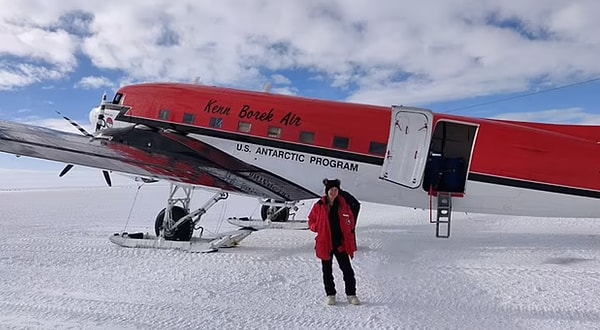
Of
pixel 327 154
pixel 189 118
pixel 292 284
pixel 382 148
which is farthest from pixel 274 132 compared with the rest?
pixel 292 284

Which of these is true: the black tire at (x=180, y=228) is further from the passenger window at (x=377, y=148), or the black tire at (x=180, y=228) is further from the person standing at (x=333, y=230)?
the person standing at (x=333, y=230)

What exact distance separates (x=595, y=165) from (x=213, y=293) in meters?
7.05

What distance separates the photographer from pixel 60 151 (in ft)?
24.0

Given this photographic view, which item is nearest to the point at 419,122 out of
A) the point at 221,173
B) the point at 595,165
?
the point at 595,165

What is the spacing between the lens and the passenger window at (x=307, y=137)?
9445 millimetres

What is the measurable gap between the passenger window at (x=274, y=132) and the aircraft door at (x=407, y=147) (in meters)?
2.26

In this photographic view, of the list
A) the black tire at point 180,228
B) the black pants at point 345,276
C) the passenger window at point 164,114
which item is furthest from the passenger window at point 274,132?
the black pants at point 345,276

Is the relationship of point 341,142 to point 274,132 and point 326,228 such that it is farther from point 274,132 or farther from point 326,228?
point 326,228

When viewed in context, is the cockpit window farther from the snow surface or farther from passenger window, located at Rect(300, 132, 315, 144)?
passenger window, located at Rect(300, 132, 315, 144)

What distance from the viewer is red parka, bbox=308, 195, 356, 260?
4930 mm

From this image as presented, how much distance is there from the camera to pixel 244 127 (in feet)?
32.6

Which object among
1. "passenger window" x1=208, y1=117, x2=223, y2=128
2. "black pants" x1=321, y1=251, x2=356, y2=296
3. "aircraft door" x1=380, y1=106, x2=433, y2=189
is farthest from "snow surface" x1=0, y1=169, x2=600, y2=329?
"passenger window" x1=208, y1=117, x2=223, y2=128

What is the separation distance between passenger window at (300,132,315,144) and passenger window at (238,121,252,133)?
3.87 ft

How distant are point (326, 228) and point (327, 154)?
176 inches
